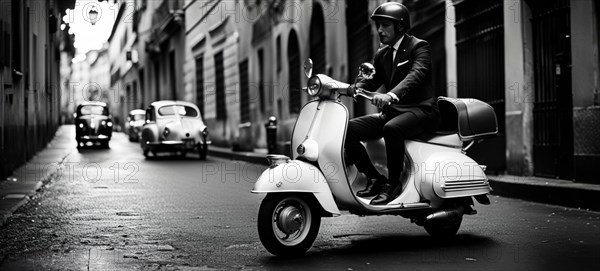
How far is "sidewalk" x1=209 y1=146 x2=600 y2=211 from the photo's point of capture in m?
9.27

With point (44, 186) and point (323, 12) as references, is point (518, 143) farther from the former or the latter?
point (323, 12)

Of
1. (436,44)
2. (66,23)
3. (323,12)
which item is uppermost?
(66,23)

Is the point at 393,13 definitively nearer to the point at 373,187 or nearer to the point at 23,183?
the point at 373,187

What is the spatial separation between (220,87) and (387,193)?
89.3ft

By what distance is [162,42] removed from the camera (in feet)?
158

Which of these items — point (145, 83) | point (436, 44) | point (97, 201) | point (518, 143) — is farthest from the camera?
point (145, 83)

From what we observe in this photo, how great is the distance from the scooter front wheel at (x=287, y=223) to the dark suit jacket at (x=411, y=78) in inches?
42.8

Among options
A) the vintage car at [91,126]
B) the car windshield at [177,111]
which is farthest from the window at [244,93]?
the car windshield at [177,111]

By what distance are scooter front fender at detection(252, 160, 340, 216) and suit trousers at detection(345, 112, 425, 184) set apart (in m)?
0.42

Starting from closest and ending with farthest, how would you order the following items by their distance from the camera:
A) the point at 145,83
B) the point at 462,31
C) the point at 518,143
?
the point at 518,143 → the point at 462,31 → the point at 145,83

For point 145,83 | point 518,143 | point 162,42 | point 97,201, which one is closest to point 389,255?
point 97,201

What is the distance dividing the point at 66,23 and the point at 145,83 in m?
15.8

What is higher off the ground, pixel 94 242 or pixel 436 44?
pixel 436 44

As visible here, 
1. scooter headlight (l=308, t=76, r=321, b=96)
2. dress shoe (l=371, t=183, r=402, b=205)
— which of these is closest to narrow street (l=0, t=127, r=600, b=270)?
dress shoe (l=371, t=183, r=402, b=205)
